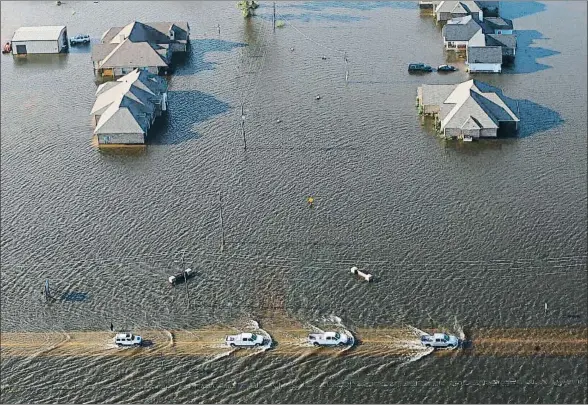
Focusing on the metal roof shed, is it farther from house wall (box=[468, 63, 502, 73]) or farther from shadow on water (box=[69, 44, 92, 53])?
house wall (box=[468, 63, 502, 73])

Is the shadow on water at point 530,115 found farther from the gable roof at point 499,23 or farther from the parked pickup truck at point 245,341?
the parked pickup truck at point 245,341

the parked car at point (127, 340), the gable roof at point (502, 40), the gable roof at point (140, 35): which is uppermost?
the gable roof at point (140, 35)

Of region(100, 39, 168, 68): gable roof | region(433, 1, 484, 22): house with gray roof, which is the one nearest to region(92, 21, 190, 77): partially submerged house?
region(100, 39, 168, 68): gable roof

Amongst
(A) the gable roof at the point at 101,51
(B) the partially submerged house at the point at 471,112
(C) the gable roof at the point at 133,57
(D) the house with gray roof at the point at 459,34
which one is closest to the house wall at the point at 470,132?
(B) the partially submerged house at the point at 471,112

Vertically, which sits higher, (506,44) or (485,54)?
(506,44)

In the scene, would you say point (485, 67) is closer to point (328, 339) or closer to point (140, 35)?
point (140, 35)

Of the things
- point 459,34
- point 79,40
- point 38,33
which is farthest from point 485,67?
point 38,33

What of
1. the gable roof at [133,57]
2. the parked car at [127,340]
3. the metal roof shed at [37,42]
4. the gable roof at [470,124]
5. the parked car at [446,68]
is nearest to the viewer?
the parked car at [127,340]

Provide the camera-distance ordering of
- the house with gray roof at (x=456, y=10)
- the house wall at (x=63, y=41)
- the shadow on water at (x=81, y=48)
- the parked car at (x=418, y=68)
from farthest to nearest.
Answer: the house with gray roof at (x=456, y=10) → the shadow on water at (x=81, y=48) → the house wall at (x=63, y=41) → the parked car at (x=418, y=68)
